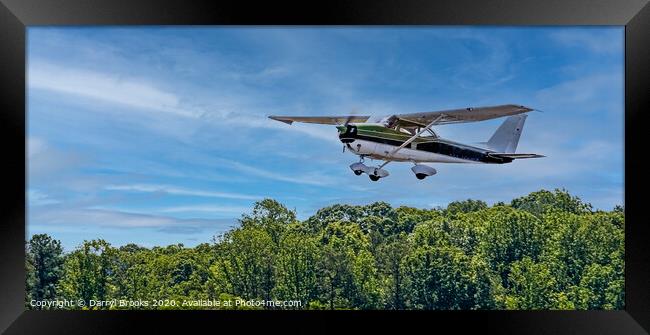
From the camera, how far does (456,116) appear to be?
605 centimetres

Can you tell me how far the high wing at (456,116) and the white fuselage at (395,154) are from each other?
0.80 ft

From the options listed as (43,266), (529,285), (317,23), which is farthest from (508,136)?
(43,266)

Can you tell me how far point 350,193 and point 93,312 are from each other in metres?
4.38

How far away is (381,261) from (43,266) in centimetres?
841

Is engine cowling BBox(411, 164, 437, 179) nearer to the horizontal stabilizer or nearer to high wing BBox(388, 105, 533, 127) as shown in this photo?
high wing BBox(388, 105, 533, 127)

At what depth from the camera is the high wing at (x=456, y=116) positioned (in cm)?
554

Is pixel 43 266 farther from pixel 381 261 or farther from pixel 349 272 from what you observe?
pixel 381 261

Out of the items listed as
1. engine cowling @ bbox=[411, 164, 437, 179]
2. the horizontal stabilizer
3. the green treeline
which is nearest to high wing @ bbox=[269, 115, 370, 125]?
engine cowling @ bbox=[411, 164, 437, 179]

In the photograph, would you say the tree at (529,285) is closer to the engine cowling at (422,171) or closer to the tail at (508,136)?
the tail at (508,136)

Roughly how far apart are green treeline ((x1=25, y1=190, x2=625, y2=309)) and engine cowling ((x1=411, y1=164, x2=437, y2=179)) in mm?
7941

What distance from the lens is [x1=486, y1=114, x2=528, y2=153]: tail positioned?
23.0 ft

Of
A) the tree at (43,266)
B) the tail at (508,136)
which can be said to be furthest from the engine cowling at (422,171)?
the tree at (43,266)

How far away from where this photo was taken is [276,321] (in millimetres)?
5004

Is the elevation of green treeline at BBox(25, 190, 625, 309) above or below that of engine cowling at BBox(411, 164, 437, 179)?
below
